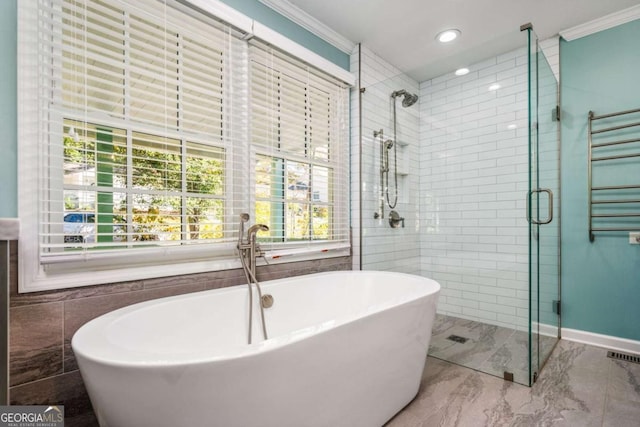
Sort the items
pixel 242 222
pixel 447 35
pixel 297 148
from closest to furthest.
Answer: pixel 242 222 < pixel 297 148 < pixel 447 35

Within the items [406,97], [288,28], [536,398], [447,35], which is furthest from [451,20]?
[536,398]

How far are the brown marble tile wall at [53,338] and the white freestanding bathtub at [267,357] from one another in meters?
0.21

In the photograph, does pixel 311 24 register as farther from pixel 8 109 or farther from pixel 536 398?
pixel 536 398

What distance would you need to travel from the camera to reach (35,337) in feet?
4.21

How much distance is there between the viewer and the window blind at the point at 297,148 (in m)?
2.19

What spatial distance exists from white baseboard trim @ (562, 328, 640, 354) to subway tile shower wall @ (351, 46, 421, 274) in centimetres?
136

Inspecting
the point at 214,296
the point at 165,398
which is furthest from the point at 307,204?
→ the point at 165,398

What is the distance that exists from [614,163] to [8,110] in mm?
3771

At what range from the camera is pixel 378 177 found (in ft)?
9.41

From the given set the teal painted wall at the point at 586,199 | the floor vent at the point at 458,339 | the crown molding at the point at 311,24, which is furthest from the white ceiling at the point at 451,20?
the floor vent at the point at 458,339

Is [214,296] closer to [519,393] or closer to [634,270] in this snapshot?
[519,393]

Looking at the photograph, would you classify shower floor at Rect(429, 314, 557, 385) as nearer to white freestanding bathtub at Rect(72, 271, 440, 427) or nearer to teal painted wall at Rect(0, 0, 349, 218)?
white freestanding bathtub at Rect(72, 271, 440, 427)

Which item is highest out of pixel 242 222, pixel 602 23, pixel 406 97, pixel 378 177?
pixel 602 23

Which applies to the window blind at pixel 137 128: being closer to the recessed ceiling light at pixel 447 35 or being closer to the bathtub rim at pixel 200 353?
the bathtub rim at pixel 200 353
